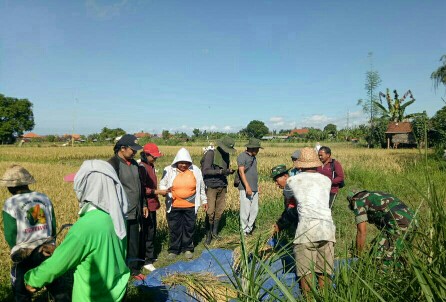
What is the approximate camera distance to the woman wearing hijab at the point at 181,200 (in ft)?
16.5

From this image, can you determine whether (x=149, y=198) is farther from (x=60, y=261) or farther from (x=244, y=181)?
(x=60, y=261)

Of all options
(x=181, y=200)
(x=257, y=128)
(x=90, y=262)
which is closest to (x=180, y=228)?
(x=181, y=200)

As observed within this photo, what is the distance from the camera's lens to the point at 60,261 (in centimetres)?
172

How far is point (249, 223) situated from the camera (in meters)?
5.81

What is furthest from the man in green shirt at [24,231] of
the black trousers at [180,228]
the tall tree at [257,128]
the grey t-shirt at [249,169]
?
the tall tree at [257,128]

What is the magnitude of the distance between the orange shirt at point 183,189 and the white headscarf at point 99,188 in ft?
9.57

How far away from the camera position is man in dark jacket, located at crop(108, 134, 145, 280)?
4.06 meters

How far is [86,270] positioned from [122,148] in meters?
2.39

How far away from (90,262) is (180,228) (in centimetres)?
338

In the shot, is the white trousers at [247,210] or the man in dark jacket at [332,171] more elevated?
the man in dark jacket at [332,171]

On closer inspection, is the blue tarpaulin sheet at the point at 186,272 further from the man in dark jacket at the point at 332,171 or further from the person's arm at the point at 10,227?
the man in dark jacket at the point at 332,171

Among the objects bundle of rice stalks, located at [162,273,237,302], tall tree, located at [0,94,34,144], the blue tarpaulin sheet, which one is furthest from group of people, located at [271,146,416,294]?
tall tree, located at [0,94,34,144]

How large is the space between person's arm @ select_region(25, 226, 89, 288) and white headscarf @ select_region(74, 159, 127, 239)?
23cm

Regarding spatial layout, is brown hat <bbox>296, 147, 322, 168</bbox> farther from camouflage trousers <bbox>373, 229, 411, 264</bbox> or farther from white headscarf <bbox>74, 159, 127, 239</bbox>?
white headscarf <bbox>74, 159, 127, 239</bbox>
